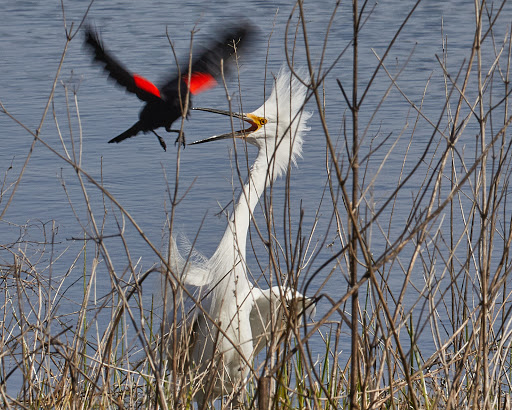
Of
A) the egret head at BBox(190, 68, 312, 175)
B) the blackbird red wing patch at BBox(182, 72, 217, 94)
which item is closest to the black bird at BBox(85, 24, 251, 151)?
the blackbird red wing patch at BBox(182, 72, 217, 94)

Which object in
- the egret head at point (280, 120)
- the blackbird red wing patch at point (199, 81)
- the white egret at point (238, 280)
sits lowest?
the white egret at point (238, 280)

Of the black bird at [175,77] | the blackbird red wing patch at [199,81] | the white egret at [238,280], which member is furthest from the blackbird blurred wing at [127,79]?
the white egret at [238,280]

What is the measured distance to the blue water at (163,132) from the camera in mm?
4820

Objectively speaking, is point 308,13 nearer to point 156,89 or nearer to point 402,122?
point 402,122

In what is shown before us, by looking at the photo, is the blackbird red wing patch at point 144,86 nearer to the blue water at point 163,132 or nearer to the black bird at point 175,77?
the black bird at point 175,77

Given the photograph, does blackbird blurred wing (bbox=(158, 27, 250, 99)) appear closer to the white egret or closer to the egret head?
the white egret

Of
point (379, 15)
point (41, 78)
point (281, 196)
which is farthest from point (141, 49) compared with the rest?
point (281, 196)

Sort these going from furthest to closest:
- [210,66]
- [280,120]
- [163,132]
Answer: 1. [163,132]
2. [280,120]
3. [210,66]

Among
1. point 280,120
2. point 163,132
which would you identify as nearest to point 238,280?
point 280,120

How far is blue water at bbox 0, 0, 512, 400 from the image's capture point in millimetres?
4820

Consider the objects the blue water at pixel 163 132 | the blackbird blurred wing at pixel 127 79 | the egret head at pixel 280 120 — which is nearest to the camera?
the blackbird blurred wing at pixel 127 79

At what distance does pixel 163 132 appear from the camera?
570 cm

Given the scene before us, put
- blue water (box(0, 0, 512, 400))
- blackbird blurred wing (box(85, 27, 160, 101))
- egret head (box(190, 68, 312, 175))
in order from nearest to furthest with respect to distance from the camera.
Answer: blackbird blurred wing (box(85, 27, 160, 101)) < egret head (box(190, 68, 312, 175)) < blue water (box(0, 0, 512, 400))

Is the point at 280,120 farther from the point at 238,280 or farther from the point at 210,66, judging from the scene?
the point at 238,280
